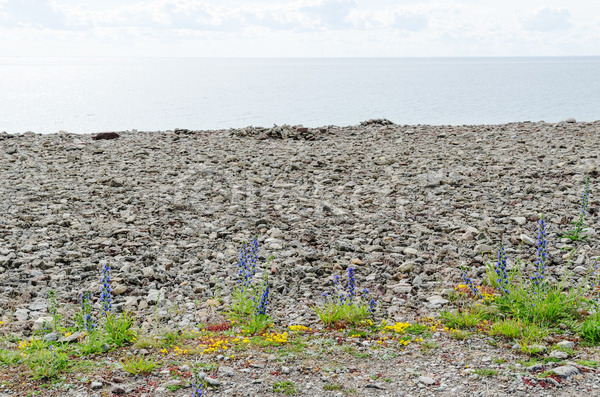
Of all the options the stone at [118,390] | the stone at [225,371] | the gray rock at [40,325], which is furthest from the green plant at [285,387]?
the gray rock at [40,325]

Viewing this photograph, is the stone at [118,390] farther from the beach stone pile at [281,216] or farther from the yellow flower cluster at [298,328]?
the yellow flower cluster at [298,328]

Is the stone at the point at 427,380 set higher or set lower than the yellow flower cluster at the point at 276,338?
lower

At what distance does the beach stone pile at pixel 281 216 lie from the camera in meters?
7.46

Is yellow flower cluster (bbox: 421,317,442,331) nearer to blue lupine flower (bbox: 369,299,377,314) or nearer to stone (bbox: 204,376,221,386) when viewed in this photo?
blue lupine flower (bbox: 369,299,377,314)

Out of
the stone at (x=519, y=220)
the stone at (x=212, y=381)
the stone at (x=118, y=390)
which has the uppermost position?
the stone at (x=519, y=220)

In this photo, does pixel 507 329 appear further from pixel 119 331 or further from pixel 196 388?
pixel 119 331

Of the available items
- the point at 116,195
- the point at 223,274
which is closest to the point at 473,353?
the point at 223,274

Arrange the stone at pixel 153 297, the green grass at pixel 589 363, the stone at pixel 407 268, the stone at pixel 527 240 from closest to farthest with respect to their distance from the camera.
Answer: the green grass at pixel 589 363 → the stone at pixel 153 297 → the stone at pixel 407 268 → the stone at pixel 527 240

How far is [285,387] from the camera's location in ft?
16.5

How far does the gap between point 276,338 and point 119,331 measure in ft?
5.85

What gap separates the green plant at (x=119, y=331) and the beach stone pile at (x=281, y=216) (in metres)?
0.35

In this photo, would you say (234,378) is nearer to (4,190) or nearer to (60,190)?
(60,190)

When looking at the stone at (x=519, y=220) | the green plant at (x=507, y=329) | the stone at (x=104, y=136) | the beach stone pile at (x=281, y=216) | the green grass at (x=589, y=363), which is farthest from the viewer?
the stone at (x=104, y=136)

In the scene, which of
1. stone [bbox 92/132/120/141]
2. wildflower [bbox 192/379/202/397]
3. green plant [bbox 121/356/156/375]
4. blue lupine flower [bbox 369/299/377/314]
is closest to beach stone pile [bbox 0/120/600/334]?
blue lupine flower [bbox 369/299/377/314]
